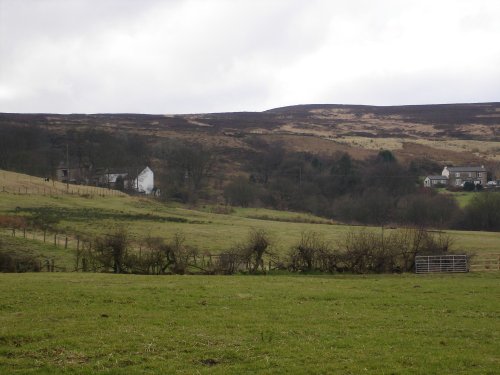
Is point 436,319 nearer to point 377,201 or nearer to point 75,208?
point 75,208

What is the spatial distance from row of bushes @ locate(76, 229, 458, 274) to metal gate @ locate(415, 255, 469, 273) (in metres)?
0.65

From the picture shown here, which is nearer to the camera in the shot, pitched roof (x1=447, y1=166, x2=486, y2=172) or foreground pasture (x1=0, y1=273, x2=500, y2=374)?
foreground pasture (x1=0, y1=273, x2=500, y2=374)

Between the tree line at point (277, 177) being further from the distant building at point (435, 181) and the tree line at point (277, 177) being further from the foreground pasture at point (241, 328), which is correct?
the foreground pasture at point (241, 328)

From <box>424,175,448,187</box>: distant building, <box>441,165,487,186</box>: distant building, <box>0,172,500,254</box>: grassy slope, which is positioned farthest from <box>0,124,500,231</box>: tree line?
<box>0,172,500,254</box>: grassy slope

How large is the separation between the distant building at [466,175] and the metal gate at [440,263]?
283 ft

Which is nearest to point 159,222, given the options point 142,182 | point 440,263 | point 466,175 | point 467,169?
point 440,263

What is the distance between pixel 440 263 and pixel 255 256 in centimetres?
1072

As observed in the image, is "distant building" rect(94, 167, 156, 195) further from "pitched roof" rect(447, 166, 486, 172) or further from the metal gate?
the metal gate

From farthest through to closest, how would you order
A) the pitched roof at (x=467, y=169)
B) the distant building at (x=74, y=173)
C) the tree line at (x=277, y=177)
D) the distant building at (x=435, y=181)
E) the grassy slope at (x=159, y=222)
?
the pitched roof at (x=467, y=169) → the distant building at (x=435, y=181) → the distant building at (x=74, y=173) → the tree line at (x=277, y=177) → the grassy slope at (x=159, y=222)

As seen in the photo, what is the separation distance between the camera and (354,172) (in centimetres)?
11056

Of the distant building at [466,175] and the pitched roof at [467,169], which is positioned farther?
the pitched roof at [467,169]

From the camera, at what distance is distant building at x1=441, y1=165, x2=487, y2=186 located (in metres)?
117

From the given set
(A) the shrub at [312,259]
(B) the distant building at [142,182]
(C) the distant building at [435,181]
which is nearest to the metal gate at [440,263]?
(A) the shrub at [312,259]

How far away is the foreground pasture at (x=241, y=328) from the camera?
10.9m
